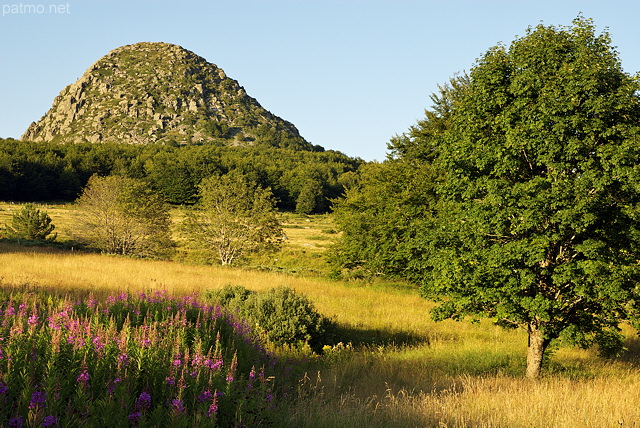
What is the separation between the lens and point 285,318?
11133 mm

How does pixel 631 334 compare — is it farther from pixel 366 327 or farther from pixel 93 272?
pixel 93 272

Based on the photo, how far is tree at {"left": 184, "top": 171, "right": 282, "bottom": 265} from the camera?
112 ft

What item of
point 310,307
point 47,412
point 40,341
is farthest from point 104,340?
point 310,307

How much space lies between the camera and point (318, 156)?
16912 centimetres

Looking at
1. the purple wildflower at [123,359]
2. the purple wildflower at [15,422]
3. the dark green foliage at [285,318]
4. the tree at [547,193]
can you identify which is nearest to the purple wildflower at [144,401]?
the purple wildflower at [123,359]

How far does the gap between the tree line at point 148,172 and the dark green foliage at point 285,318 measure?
6672 centimetres

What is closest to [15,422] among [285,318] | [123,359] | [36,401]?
[36,401]

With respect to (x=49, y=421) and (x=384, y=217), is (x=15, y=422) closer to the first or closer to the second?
(x=49, y=421)

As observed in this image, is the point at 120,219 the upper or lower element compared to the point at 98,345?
upper

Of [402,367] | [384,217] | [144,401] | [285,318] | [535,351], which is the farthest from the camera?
[384,217]

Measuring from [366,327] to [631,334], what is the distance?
9719mm

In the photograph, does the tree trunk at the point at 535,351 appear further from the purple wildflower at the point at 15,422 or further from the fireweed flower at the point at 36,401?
the purple wildflower at the point at 15,422

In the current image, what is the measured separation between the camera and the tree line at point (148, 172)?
92488 millimetres

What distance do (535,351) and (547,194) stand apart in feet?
12.5
